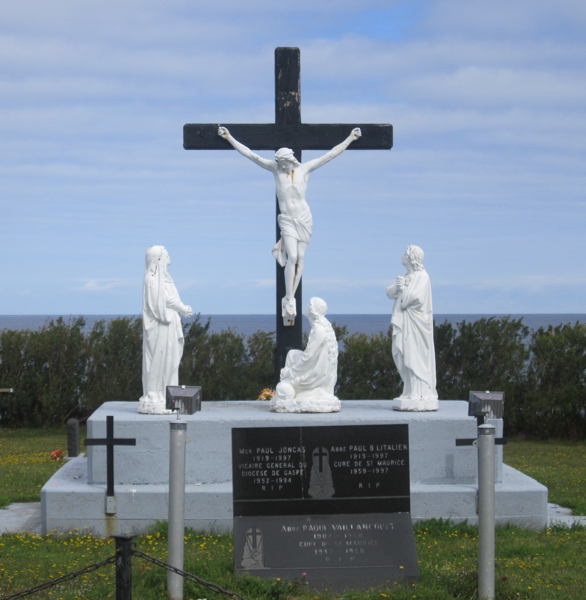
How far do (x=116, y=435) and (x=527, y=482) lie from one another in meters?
4.45

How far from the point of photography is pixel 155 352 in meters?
9.80

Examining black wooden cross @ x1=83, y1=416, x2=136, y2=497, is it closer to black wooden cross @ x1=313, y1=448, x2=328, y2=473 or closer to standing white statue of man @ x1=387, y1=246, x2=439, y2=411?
black wooden cross @ x1=313, y1=448, x2=328, y2=473

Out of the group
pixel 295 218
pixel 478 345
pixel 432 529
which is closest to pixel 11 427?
pixel 478 345

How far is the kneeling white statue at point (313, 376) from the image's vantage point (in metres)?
9.84

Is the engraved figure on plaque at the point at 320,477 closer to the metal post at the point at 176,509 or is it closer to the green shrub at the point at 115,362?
the metal post at the point at 176,509

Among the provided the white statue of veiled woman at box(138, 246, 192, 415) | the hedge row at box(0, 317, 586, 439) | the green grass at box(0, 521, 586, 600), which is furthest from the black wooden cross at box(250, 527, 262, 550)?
the hedge row at box(0, 317, 586, 439)

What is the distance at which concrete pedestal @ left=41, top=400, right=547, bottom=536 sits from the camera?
9086mm

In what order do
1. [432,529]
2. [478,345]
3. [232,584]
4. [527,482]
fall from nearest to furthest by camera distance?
[232,584] → [432,529] → [527,482] → [478,345]

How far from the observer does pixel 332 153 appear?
426 inches

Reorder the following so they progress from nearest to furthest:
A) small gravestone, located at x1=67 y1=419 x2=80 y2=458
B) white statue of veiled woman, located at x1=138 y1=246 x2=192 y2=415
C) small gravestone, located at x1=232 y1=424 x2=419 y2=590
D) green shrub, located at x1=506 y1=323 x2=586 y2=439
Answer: small gravestone, located at x1=232 y1=424 x2=419 y2=590 < white statue of veiled woman, located at x1=138 y1=246 x2=192 y2=415 < small gravestone, located at x1=67 y1=419 x2=80 y2=458 < green shrub, located at x1=506 y1=323 x2=586 y2=439

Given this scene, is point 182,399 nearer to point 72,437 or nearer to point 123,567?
point 123,567

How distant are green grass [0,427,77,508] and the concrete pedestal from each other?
1.84 metres

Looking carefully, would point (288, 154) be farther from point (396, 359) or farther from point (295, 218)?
point (396, 359)

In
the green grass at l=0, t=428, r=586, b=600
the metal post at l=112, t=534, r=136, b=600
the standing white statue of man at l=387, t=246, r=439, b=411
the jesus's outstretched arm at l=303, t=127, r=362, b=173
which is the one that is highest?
the jesus's outstretched arm at l=303, t=127, r=362, b=173
